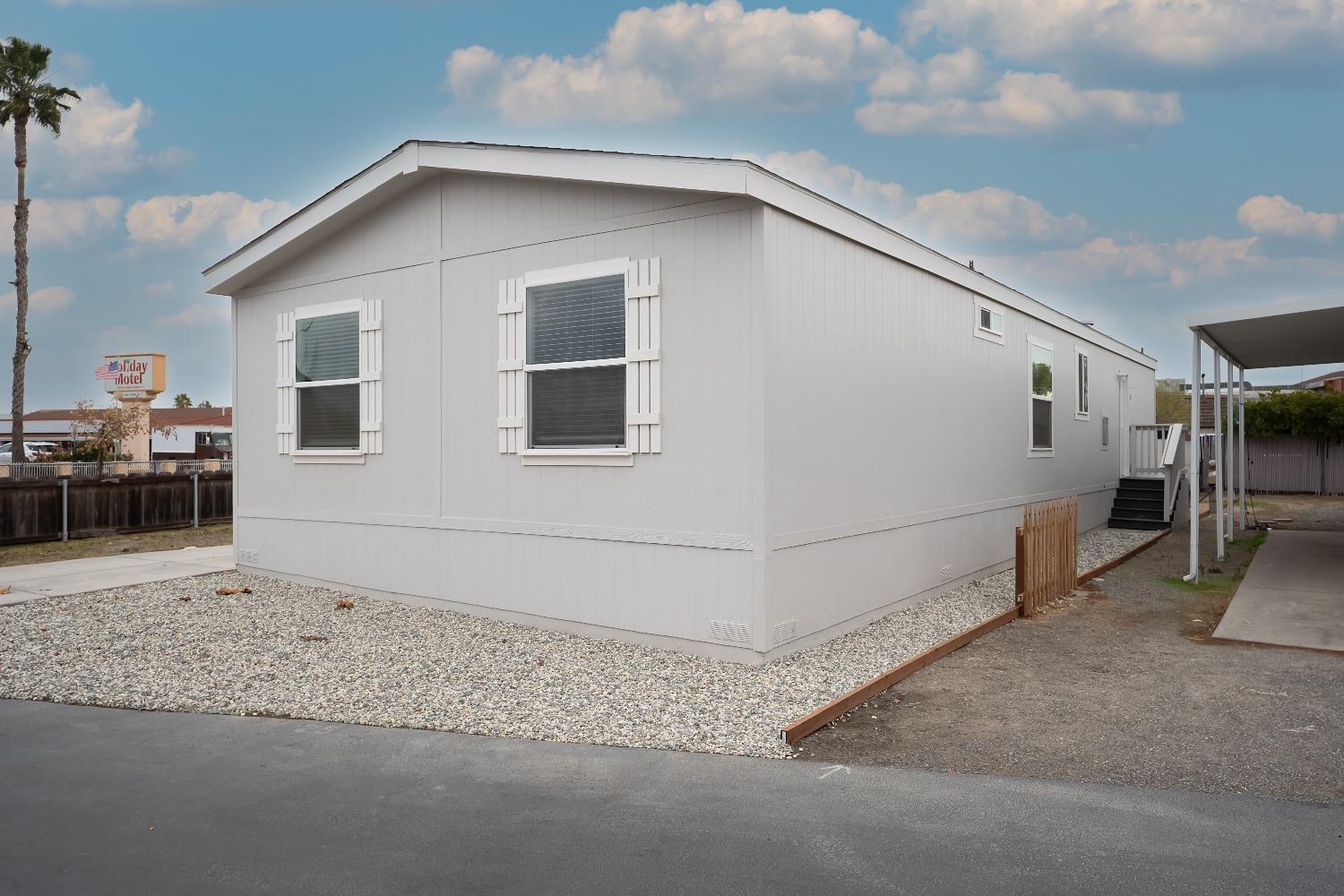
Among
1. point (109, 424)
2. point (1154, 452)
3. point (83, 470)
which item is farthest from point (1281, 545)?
point (109, 424)

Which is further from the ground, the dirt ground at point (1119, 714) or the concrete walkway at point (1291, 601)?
the concrete walkway at point (1291, 601)

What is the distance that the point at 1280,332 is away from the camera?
417 inches

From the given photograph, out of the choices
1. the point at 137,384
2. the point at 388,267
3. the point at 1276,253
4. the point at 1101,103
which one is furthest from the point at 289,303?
the point at 137,384

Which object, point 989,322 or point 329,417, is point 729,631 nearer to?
point 329,417

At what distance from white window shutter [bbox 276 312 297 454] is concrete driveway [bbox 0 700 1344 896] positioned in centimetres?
499

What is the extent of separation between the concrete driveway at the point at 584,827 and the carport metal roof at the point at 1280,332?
693cm

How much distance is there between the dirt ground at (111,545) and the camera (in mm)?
12742

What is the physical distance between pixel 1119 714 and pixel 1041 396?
7640 millimetres

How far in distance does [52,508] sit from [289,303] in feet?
27.0

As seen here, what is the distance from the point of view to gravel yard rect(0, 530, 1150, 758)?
5137 mm

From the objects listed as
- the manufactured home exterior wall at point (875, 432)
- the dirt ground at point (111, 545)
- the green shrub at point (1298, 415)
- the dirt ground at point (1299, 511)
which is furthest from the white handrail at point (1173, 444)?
the dirt ground at point (111, 545)

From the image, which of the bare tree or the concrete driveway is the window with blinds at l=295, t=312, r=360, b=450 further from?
the bare tree

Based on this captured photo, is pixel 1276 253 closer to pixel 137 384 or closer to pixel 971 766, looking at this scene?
pixel 971 766

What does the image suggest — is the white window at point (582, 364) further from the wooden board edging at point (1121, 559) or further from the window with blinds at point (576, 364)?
the wooden board edging at point (1121, 559)
